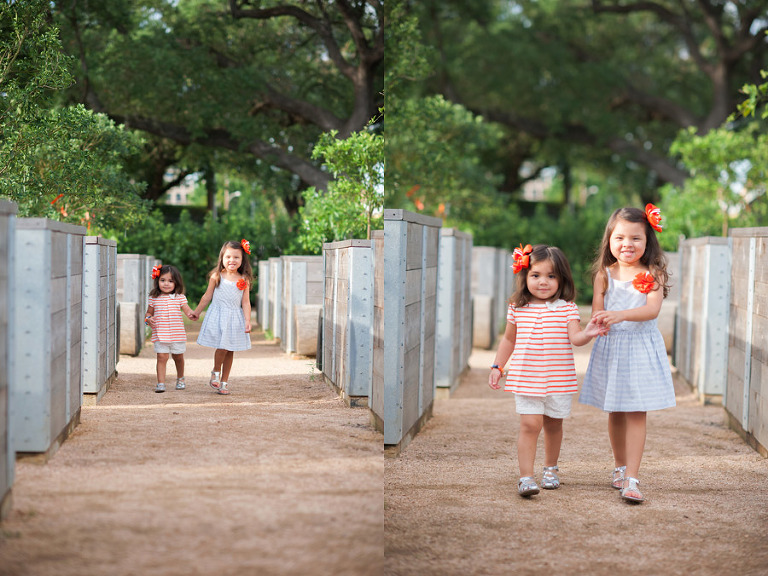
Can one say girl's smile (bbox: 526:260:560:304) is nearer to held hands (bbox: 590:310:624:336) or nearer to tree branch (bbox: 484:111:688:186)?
held hands (bbox: 590:310:624:336)

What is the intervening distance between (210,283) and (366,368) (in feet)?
1.96

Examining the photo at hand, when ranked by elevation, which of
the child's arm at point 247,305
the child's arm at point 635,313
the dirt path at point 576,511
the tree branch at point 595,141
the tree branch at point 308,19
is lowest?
the dirt path at point 576,511

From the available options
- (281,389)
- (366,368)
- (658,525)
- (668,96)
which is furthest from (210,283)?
(668,96)

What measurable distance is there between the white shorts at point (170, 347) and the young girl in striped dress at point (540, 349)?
6.13ft

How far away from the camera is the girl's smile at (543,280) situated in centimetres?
430

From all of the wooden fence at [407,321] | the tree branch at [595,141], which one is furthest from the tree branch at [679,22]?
the wooden fence at [407,321]

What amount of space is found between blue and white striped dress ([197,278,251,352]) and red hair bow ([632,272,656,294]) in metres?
2.19

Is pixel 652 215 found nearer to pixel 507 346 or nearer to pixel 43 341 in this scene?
pixel 507 346

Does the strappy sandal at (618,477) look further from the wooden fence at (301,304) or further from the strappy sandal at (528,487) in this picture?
the wooden fence at (301,304)

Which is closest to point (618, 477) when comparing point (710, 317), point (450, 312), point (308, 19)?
point (308, 19)

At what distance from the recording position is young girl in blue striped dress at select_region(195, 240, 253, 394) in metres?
2.76

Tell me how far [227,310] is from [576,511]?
2.08 metres

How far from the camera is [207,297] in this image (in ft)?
9.24

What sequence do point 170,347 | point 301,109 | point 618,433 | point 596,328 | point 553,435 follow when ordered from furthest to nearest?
point 618,433, point 553,435, point 596,328, point 301,109, point 170,347
